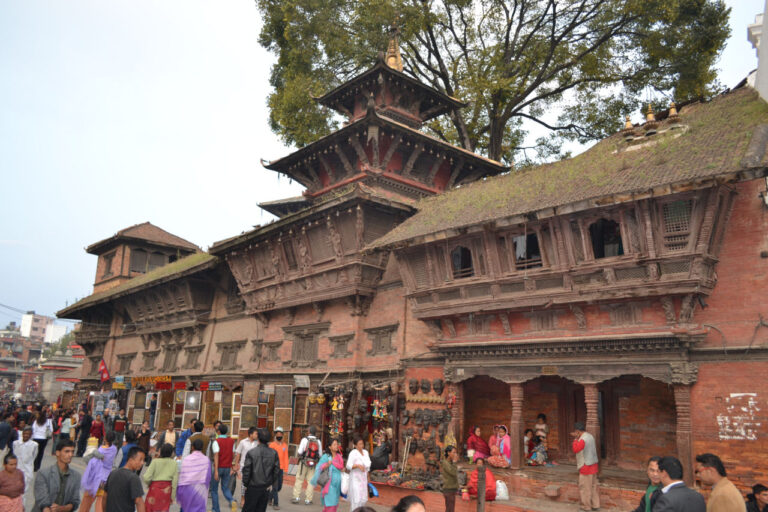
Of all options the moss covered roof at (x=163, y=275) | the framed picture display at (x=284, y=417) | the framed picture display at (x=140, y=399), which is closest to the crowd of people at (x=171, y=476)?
the framed picture display at (x=284, y=417)

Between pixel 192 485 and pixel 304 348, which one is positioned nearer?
pixel 192 485

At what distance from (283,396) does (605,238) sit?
13.3 metres

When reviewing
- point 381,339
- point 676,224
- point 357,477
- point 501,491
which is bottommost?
point 501,491

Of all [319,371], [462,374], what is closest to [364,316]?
[319,371]

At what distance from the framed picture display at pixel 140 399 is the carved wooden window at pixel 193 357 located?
3550 mm

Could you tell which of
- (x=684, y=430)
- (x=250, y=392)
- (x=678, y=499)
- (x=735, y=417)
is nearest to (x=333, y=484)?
(x=678, y=499)

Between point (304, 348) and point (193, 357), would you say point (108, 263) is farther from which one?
point (304, 348)

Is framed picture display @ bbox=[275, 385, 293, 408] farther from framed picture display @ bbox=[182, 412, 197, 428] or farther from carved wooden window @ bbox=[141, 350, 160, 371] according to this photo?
carved wooden window @ bbox=[141, 350, 160, 371]

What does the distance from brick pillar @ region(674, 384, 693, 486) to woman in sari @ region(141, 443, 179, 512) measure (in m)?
9.46

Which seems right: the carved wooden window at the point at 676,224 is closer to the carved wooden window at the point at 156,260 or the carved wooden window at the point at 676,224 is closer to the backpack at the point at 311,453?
the backpack at the point at 311,453

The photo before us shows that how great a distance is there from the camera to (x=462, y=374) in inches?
628

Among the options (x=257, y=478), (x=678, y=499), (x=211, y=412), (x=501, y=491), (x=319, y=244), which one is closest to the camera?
(x=678, y=499)

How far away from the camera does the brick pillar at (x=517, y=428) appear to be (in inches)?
571

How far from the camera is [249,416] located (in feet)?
77.1
